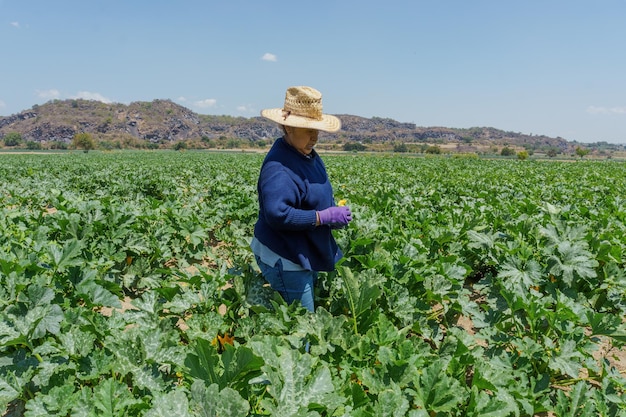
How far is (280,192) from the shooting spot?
2393mm

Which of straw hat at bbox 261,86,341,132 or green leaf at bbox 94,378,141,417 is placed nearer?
green leaf at bbox 94,378,141,417

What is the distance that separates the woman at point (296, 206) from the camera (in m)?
2.43

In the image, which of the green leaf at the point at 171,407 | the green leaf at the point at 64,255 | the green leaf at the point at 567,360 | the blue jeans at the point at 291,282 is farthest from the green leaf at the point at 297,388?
the green leaf at the point at 64,255

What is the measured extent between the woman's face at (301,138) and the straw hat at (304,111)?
0.07 meters

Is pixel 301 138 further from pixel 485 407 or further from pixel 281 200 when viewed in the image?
pixel 485 407

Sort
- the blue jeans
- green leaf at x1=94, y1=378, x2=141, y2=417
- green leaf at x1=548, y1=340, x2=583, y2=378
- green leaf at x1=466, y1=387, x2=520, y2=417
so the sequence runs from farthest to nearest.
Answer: the blue jeans → green leaf at x1=548, y1=340, x2=583, y2=378 → green leaf at x1=466, y1=387, x2=520, y2=417 → green leaf at x1=94, y1=378, x2=141, y2=417

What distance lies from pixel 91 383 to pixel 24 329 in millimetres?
435

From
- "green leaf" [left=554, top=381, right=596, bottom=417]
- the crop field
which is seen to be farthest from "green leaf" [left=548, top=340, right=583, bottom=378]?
"green leaf" [left=554, top=381, right=596, bottom=417]

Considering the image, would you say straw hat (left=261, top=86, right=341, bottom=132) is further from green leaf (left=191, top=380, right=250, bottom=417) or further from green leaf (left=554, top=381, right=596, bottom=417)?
green leaf (left=554, top=381, right=596, bottom=417)

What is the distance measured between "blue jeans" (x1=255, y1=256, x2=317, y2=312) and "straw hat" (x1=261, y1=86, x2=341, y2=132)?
900 mm

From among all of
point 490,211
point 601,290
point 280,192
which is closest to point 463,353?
point 280,192

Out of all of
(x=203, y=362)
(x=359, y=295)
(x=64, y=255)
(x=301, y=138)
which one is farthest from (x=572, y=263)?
(x=64, y=255)

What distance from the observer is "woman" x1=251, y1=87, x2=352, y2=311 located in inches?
95.7

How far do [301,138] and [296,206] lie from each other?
0.43 metres
